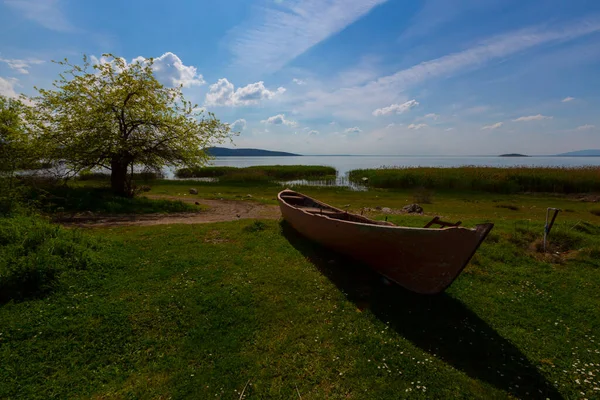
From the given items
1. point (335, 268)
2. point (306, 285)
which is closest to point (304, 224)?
point (335, 268)

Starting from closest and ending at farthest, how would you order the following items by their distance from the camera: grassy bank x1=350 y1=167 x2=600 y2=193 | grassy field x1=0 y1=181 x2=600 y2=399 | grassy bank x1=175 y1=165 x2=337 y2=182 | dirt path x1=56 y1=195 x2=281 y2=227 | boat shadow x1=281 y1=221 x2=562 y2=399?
grassy field x1=0 y1=181 x2=600 y2=399 → boat shadow x1=281 y1=221 x2=562 y2=399 → dirt path x1=56 y1=195 x2=281 y2=227 → grassy bank x1=350 y1=167 x2=600 y2=193 → grassy bank x1=175 y1=165 x2=337 y2=182

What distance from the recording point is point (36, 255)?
19.5 feet

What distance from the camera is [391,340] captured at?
4.73 meters

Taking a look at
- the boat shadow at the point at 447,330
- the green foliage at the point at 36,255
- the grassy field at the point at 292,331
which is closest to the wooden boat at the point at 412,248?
the boat shadow at the point at 447,330

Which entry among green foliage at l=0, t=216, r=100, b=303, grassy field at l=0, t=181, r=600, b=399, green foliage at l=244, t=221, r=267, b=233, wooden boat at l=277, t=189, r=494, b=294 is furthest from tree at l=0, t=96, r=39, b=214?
wooden boat at l=277, t=189, r=494, b=294

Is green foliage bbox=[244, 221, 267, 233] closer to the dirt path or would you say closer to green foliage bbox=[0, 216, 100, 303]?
the dirt path

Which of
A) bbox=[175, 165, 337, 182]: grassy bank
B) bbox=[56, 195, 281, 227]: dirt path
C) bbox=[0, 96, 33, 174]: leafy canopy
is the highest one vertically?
bbox=[0, 96, 33, 174]: leafy canopy

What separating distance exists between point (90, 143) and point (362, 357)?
1491 centimetres

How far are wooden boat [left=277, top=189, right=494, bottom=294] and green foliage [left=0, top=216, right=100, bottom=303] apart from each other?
567 centimetres

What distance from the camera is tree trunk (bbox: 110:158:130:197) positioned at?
15305 millimetres

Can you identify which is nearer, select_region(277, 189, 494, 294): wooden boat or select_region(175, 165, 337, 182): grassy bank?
select_region(277, 189, 494, 294): wooden boat

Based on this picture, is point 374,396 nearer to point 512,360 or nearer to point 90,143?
point 512,360

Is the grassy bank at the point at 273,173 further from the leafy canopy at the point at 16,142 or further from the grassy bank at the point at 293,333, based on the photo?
the grassy bank at the point at 293,333

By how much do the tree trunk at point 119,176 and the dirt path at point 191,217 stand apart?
3.41 meters
